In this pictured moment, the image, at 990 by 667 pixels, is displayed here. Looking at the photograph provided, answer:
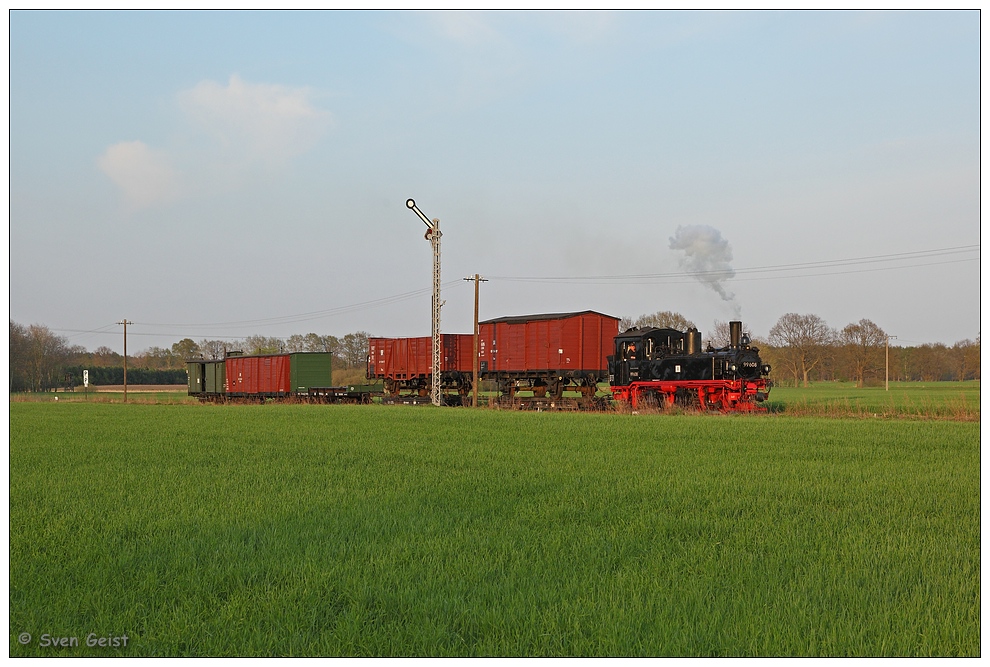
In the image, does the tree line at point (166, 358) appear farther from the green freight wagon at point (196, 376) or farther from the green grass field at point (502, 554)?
the green grass field at point (502, 554)

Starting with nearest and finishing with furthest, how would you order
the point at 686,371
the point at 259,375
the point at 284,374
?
the point at 686,371 → the point at 284,374 → the point at 259,375

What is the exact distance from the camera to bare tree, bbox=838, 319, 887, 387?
6288 centimetres

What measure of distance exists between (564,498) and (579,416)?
1815cm

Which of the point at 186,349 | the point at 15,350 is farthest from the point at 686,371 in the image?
the point at 186,349

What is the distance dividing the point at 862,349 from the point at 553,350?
41128 millimetres

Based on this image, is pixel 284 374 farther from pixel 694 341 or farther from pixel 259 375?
pixel 694 341

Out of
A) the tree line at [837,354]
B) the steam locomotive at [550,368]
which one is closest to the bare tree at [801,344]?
the tree line at [837,354]

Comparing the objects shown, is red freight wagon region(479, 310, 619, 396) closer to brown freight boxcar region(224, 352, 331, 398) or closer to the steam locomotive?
the steam locomotive

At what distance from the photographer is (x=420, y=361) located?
139 ft

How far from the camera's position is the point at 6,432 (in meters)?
5.57

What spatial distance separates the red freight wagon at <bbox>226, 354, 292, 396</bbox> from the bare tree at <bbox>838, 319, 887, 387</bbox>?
42493 millimetres

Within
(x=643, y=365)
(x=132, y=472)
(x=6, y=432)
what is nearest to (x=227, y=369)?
(x=643, y=365)

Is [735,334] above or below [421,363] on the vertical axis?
above

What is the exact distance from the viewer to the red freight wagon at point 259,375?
47688 millimetres
